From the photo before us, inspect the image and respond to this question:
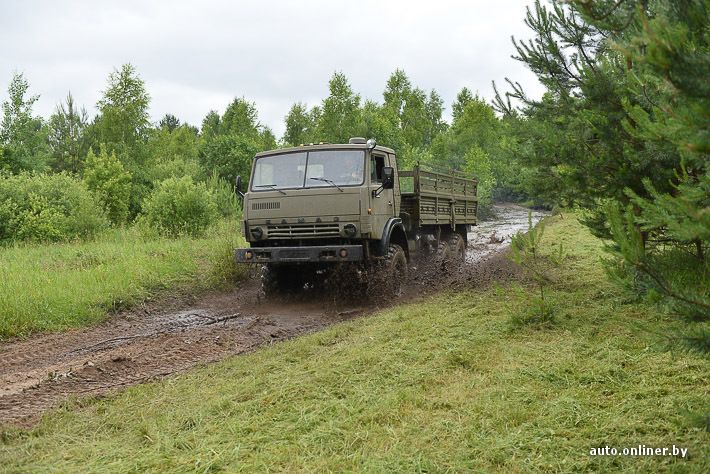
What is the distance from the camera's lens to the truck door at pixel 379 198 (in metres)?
8.88

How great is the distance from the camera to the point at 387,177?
356 inches

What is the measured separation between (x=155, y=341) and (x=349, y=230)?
3.07 meters

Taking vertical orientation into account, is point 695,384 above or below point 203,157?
below

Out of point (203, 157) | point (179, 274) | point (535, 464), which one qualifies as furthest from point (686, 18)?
point (203, 157)

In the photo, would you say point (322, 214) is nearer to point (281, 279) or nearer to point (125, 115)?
point (281, 279)

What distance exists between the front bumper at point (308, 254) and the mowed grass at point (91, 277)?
1.98 metres

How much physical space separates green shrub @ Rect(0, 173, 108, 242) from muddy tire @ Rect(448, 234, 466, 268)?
1087cm

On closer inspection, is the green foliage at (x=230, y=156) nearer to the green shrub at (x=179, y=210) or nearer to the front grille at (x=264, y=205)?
the green shrub at (x=179, y=210)

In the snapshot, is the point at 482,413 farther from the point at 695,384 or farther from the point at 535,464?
the point at 695,384

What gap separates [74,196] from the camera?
63.1 ft

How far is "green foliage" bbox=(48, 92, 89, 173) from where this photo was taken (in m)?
41.1

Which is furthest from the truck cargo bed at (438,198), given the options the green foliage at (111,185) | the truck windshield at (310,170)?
the green foliage at (111,185)

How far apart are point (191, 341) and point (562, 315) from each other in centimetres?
389

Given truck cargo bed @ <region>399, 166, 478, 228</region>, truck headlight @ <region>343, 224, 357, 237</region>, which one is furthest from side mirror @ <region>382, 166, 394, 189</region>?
truck cargo bed @ <region>399, 166, 478, 228</region>
